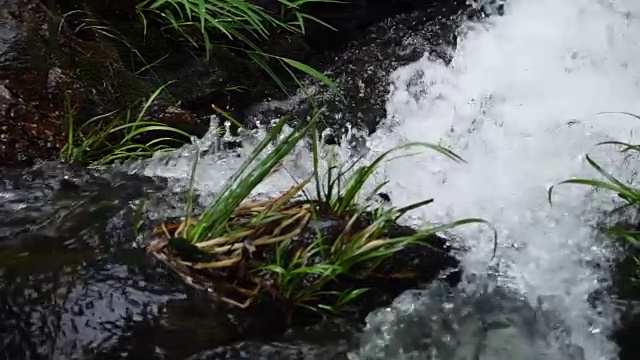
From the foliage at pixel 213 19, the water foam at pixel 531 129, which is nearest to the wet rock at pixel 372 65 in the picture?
the water foam at pixel 531 129

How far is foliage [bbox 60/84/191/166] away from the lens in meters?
2.54

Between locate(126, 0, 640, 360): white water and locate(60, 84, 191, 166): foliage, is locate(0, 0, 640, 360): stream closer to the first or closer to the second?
locate(126, 0, 640, 360): white water

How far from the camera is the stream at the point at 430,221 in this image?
1577 mm

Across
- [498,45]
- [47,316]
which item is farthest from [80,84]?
[498,45]

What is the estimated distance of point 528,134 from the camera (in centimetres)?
307

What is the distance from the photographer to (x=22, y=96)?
2.49 metres

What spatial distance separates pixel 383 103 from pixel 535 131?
789mm

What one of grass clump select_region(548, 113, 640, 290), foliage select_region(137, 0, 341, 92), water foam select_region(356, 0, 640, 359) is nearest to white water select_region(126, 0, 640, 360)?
water foam select_region(356, 0, 640, 359)

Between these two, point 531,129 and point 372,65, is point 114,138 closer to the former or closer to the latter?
point 372,65

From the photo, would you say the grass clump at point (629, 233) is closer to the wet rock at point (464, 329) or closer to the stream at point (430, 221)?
the stream at point (430, 221)

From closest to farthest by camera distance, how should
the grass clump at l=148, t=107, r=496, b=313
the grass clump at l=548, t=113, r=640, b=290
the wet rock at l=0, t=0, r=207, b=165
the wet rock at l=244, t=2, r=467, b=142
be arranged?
the grass clump at l=148, t=107, r=496, b=313, the grass clump at l=548, t=113, r=640, b=290, the wet rock at l=0, t=0, r=207, b=165, the wet rock at l=244, t=2, r=467, b=142

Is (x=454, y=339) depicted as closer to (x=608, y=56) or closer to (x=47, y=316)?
(x=47, y=316)

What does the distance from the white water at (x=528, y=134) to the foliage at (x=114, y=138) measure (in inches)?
6.5

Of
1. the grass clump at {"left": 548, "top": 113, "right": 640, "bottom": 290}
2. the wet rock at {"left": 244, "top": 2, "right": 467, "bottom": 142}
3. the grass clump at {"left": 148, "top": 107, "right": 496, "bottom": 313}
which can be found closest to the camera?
the grass clump at {"left": 148, "top": 107, "right": 496, "bottom": 313}
